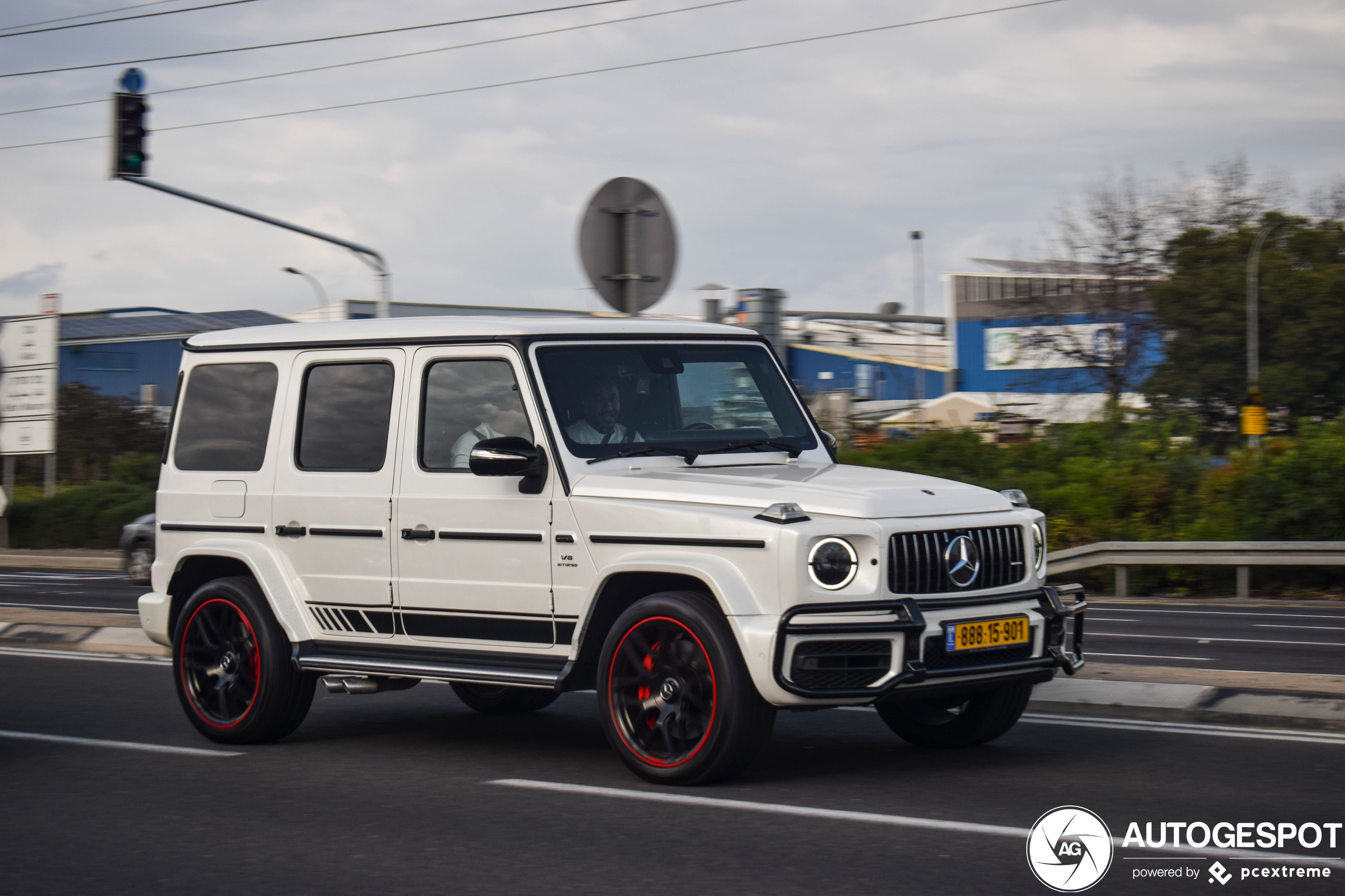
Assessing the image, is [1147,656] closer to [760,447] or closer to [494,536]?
[760,447]

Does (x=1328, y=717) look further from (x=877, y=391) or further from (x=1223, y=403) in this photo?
(x=877, y=391)

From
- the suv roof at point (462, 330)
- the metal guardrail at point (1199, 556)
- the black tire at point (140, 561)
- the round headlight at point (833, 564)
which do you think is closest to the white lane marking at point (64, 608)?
the black tire at point (140, 561)

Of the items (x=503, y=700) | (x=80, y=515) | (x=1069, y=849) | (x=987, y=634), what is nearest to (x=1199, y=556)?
(x=503, y=700)

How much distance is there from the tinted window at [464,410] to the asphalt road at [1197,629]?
5107 millimetres

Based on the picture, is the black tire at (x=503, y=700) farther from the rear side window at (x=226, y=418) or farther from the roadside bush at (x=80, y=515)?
the roadside bush at (x=80, y=515)

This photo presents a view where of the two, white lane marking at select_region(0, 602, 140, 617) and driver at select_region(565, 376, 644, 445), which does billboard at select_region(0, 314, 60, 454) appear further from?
driver at select_region(565, 376, 644, 445)

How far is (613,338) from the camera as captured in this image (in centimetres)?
773

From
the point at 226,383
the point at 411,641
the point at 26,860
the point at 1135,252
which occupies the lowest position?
the point at 26,860

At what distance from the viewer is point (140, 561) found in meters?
23.4

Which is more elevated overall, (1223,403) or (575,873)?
(1223,403)

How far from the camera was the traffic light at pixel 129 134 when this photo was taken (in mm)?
21688

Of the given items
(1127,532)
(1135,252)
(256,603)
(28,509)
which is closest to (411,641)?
(256,603)

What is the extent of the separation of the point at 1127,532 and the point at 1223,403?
28.7 meters

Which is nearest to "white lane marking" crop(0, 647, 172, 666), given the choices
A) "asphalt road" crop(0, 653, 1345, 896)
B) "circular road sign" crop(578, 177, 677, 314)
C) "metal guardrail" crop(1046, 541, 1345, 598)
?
"asphalt road" crop(0, 653, 1345, 896)
